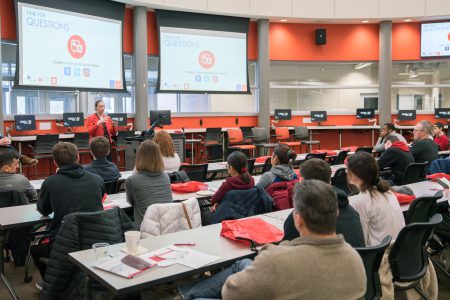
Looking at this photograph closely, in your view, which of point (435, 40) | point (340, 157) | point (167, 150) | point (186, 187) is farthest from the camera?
point (435, 40)

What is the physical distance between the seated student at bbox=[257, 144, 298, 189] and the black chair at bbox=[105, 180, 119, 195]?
1.53 metres

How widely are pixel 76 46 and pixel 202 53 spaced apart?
10.1ft

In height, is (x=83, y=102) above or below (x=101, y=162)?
above

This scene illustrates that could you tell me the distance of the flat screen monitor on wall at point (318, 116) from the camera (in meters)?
12.1

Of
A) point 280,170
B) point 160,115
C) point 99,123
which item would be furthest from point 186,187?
point 160,115

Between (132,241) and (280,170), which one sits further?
(280,170)

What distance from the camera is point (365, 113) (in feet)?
40.3

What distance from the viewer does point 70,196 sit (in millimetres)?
3227

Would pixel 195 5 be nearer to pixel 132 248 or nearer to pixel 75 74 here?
pixel 75 74

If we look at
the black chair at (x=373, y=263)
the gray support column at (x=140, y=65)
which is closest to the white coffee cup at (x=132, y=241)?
the black chair at (x=373, y=263)

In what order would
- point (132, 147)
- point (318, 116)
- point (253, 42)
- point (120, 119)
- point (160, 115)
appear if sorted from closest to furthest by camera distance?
point (132, 147) → point (160, 115) → point (120, 119) → point (253, 42) → point (318, 116)

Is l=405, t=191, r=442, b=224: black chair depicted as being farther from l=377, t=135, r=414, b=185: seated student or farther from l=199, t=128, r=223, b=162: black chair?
l=199, t=128, r=223, b=162: black chair

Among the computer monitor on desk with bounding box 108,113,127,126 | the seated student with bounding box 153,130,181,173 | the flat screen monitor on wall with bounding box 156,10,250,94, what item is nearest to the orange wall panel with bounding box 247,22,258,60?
the flat screen monitor on wall with bounding box 156,10,250,94

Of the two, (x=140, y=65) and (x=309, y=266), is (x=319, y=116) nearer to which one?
(x=140, y=65)
